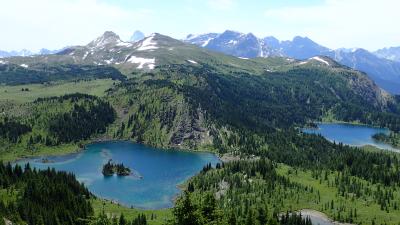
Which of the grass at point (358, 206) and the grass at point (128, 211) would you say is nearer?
the grass at point (128, 211)

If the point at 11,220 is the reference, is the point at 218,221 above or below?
above

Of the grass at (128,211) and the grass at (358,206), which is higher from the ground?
the grass at (358,206)

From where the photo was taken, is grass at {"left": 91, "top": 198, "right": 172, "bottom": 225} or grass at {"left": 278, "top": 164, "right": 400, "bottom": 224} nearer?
grass at {"left": 91, "top": 198, "right": 172, "bottom": 225}

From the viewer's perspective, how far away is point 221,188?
189 meters

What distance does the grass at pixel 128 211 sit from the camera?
156350mm

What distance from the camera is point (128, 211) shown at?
540 feet

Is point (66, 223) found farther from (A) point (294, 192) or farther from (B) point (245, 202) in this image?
(A) point (294, 192)

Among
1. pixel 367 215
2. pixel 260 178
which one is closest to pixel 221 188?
pixel 260 178

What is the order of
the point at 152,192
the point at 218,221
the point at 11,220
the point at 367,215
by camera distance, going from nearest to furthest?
the point at 218,221 → the point at 11,220 → the point at 367,215 → the point at 152,192

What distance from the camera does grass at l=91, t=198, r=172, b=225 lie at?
156350 millimetres

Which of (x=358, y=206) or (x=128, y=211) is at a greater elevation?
(x=358, y=206)

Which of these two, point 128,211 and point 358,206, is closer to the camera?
point 128,211

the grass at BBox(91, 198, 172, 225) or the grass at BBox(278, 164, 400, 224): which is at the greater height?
the grass at BBox(278, 164, 400, 224)

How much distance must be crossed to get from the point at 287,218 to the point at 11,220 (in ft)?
249
